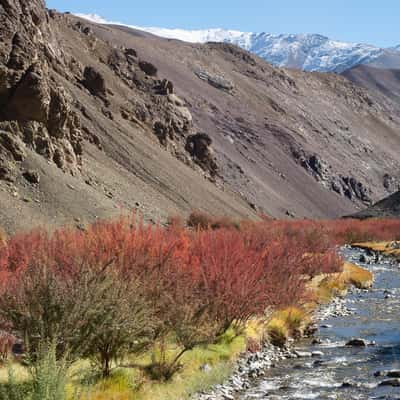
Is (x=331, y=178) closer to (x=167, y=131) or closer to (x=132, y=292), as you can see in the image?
(x=167, y=131)

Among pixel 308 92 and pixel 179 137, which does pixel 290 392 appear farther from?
pixel 308 92

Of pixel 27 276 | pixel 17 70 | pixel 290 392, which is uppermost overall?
pixel 17 70

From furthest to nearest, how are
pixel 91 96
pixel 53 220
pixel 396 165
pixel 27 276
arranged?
pixel 396 165, pixel 91 96, pixel 53 220, pixel 27 276

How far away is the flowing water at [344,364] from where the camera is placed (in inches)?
535

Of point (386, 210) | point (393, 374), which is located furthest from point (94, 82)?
point (393, 374)

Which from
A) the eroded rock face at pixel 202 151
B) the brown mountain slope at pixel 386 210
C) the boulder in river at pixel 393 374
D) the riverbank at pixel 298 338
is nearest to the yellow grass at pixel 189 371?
the riverbank at pixel 298 338

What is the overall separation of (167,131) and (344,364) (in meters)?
63.7

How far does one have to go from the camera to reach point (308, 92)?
160 m

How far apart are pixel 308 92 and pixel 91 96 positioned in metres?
101

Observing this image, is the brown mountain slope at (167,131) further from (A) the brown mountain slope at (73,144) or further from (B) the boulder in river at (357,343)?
(B) the boulder in river at (357,343)

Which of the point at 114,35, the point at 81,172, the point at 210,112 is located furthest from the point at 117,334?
the point at 114,35

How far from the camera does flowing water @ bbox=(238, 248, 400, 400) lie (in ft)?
44.6

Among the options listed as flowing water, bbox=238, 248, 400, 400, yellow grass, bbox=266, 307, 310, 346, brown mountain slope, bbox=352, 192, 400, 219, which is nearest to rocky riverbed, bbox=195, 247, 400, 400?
flowing water, bbox=238, 248, 400, 400

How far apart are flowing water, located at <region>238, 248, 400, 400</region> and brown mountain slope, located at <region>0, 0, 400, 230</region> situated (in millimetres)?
18323
